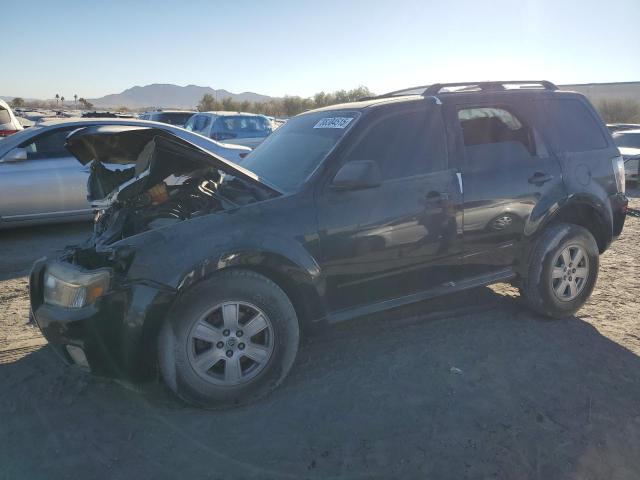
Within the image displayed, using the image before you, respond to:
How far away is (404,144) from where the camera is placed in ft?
12.1

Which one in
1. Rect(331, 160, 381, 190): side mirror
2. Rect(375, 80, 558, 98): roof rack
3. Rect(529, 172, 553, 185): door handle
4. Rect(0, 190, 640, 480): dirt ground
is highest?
Rect(375, 80, 558, 98): roof rack

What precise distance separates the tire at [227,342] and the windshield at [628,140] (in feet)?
44.5

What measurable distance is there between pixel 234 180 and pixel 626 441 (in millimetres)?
2900

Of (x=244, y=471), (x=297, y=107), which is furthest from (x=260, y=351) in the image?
(x=297, y=107)

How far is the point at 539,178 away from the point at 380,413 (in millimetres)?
2357

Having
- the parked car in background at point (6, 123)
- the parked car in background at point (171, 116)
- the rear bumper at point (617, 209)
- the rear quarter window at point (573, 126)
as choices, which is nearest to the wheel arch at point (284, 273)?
the rear quarter window at point (573, 126)

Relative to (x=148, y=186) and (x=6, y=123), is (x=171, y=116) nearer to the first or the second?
(x=6, y=123)

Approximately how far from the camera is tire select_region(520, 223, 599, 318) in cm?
414

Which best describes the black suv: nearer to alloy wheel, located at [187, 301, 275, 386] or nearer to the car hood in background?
alloy wheel, located at [187, 301, 275, 386]

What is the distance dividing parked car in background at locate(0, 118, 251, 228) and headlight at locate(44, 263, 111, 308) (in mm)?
3969

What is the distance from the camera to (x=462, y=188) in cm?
374

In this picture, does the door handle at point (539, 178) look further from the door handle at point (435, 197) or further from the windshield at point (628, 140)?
the windshield at point (628, 140)

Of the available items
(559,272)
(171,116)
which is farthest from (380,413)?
(171,116)

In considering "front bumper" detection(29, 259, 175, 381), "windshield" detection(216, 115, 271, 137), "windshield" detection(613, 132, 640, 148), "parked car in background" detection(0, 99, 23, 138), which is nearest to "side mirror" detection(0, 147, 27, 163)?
"parked car in background" detection(0, 99, 23, 138)
